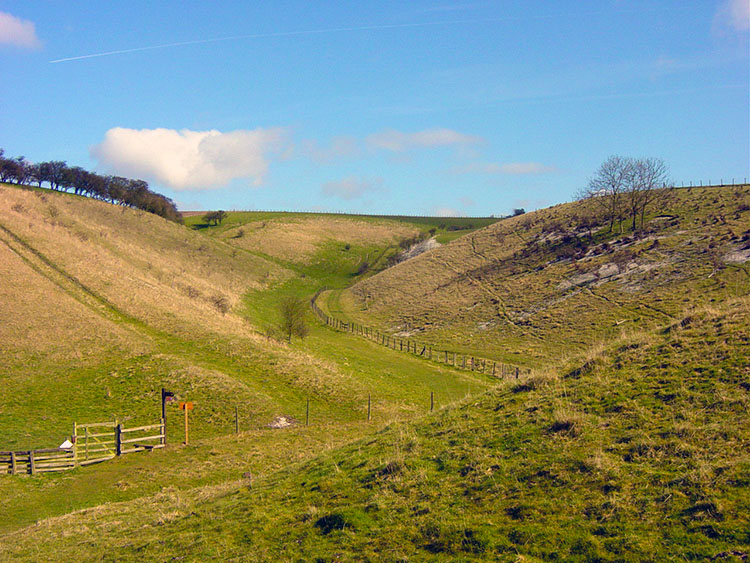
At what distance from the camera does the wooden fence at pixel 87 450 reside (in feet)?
75.3

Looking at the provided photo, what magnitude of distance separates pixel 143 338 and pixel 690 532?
4020 centimetres

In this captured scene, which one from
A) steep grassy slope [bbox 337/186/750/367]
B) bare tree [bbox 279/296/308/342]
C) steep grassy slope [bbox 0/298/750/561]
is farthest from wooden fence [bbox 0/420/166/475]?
steep grassy slope [bbox 337/186/750/367]

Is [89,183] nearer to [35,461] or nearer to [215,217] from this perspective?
[215,217]

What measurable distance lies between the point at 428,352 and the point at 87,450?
125ft

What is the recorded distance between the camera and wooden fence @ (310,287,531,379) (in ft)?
151

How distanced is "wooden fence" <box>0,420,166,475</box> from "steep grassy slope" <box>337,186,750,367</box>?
1270 inches

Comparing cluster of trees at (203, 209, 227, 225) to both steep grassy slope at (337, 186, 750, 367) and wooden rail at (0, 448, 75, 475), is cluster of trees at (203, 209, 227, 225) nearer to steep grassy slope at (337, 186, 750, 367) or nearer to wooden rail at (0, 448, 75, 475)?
steep grassy slope at (337, 186, 750, 367)

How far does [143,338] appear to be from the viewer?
136ft

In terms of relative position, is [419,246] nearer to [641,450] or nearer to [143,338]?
[143,338]

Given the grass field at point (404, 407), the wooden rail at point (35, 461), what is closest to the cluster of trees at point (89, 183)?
the grass field at point (404, 407)

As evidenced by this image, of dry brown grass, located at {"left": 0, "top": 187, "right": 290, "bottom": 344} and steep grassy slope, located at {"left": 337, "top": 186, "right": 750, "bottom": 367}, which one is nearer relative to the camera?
dry brown grass, located at {"left": 0, "top": 187, "right": 290, "bottom": 344}

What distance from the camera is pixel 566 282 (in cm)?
6925

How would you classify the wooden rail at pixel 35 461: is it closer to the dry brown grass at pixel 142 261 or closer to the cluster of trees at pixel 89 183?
the dry brown grass at pixel 142 261

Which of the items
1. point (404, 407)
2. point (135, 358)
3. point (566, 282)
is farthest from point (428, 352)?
point (135, 358)
